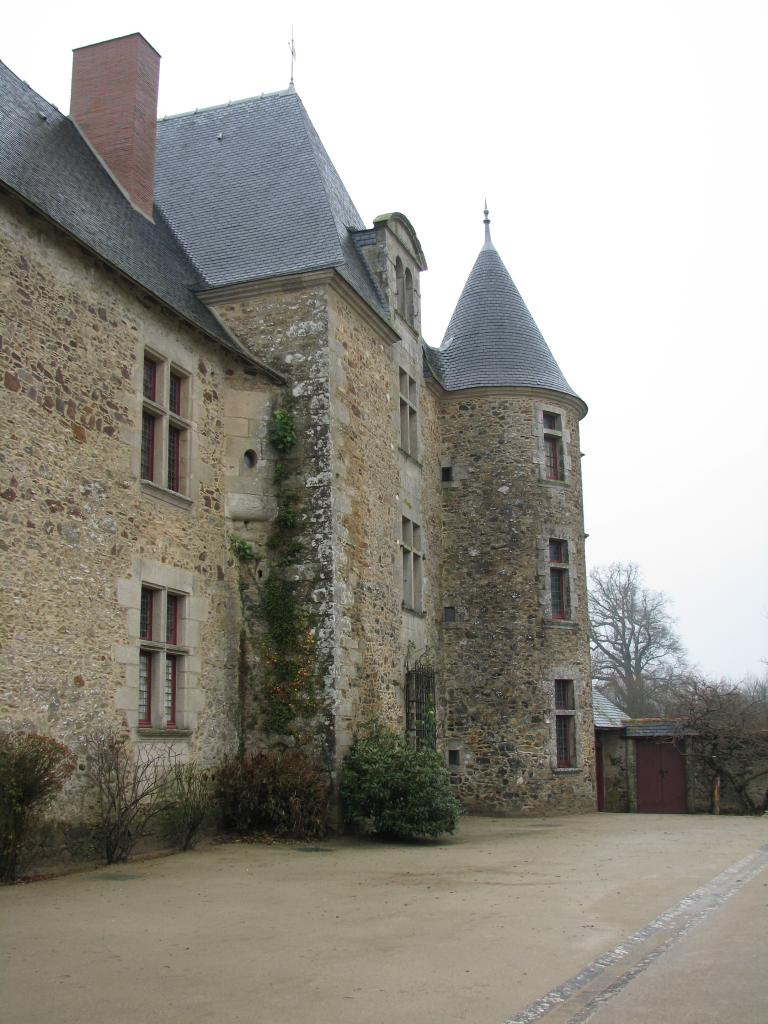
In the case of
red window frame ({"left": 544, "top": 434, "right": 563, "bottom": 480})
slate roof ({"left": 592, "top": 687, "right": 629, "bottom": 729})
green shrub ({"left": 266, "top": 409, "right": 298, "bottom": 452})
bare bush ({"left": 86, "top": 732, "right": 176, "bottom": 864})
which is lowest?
bare bush ({"left": 86, "top": 732, "right": 176, "bottom": 864})

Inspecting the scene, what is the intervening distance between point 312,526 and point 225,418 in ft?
6.05

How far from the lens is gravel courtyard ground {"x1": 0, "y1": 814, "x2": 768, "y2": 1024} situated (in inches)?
201

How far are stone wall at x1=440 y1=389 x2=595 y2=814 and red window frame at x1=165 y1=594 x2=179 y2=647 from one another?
26.2 feet

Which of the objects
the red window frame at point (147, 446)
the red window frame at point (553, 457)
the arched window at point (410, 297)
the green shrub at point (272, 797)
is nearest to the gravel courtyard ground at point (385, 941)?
the green shrub at point (272, 797)

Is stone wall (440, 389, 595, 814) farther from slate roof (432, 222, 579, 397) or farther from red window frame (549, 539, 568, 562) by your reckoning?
slate roof (432, 222, 579, 397)

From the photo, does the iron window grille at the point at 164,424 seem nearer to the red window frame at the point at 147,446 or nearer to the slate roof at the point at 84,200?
the red window frame at the point at 147,446

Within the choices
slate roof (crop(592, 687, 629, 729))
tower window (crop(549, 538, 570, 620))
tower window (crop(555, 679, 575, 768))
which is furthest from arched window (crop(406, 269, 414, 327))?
slate roof (crop(592, 687, 629, 729))

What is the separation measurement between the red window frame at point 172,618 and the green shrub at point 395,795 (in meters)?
2.78

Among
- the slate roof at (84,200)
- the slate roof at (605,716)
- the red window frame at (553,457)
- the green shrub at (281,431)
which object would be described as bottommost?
the slate roof at (605,716)

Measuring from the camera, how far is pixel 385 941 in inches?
262

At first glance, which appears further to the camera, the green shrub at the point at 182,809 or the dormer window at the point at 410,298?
the dormer window at the point at 410,298

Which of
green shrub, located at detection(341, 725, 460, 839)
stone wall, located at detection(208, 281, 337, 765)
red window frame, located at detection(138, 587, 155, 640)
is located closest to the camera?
red window frame, located at detection(138, 587, 155, 640)

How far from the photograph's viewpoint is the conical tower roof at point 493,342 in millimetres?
20547

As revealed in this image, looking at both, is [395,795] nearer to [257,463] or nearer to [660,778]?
[257,463]
